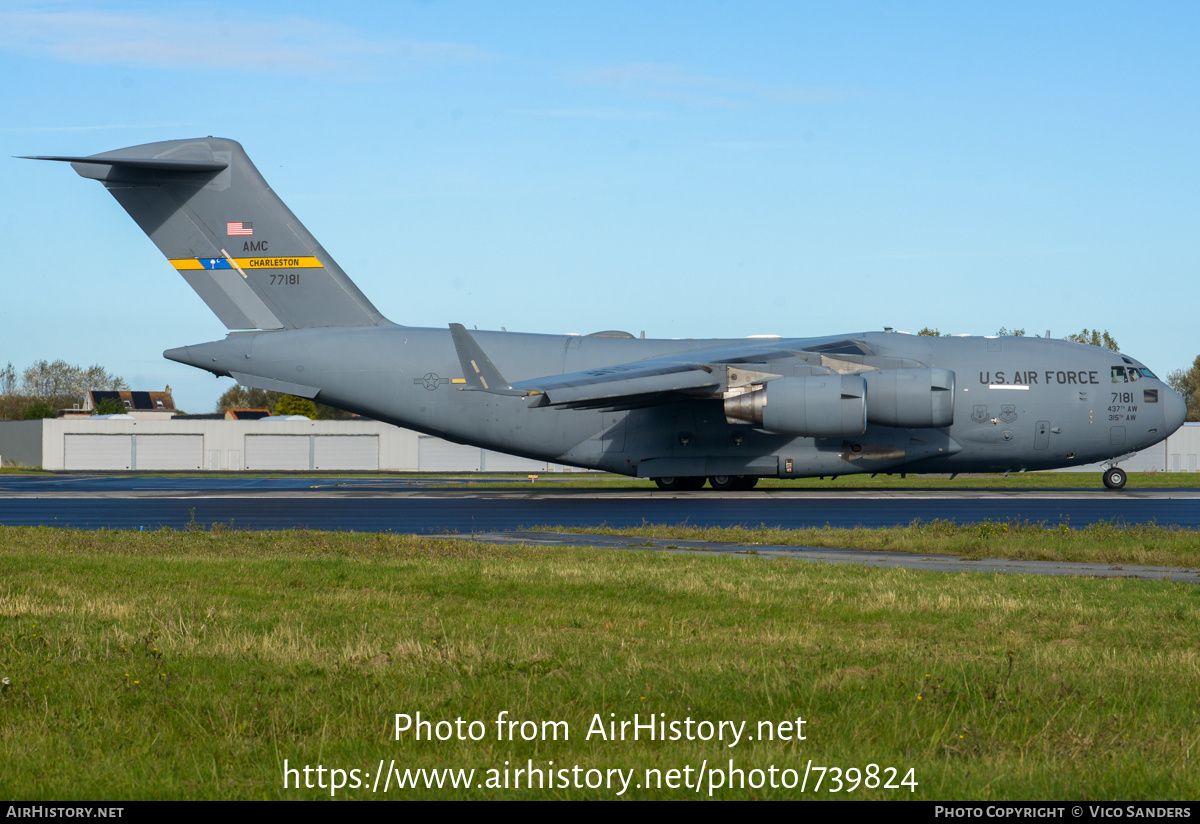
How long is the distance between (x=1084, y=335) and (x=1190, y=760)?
94.7 m

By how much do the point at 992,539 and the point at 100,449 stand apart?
61.1 meters

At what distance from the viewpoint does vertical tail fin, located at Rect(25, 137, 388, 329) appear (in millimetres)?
28359

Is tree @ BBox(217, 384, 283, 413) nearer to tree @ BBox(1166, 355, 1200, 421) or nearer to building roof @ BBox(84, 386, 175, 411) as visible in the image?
building roof @ BBox(84, 386, 175, 411)

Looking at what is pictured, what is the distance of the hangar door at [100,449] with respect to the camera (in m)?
64.9

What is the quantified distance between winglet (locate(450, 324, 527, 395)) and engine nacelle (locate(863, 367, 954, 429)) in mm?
8412

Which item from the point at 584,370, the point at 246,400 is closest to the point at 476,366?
the point at 584,370

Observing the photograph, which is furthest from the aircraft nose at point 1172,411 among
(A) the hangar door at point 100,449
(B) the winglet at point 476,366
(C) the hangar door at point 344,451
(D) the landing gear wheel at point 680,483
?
(A) the hangar door at point 100,449

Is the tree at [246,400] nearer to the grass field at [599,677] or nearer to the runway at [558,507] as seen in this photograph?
the runway at [558,507]

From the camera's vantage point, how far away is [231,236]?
28594 mm

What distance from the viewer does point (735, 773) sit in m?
4.72

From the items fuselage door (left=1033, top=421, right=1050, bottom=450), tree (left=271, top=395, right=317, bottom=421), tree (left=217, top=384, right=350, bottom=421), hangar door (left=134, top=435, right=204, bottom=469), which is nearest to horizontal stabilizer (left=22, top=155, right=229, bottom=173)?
fuselage door (left=1033, top=421, right=1050, bottom=450)

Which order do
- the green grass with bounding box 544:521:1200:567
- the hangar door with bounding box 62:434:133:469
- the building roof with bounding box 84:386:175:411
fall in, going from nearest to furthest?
1. the green grass with bounding box 544:521:1200:567
2. the hangar door with bounding box 62:434:133:469
3. the building roof with bounding box 84:386:175:411

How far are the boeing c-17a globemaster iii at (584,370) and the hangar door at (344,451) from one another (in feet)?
122

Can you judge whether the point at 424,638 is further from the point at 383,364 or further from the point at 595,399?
the point at 383,364
